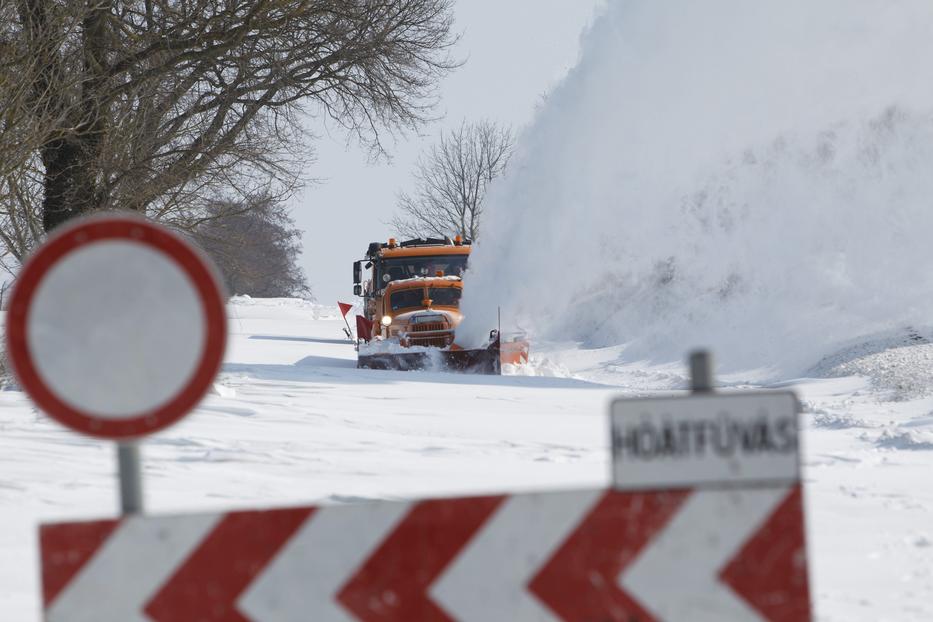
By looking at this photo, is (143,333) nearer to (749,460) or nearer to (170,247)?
(170,247)

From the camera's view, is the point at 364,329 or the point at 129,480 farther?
the point at 364,329

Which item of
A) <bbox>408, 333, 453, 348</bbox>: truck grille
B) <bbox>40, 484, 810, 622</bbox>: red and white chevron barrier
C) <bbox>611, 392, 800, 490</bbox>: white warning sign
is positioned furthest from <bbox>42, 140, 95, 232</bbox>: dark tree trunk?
<bbox>611, 392, 800, 490</bbox>: white warning sign

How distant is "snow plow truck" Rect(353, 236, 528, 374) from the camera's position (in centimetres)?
1797

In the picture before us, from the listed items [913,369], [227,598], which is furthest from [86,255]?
[913,369]

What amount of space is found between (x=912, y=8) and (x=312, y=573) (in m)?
19.1

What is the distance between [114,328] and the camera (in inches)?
92.5

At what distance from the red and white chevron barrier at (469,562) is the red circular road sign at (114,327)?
0.22 metres

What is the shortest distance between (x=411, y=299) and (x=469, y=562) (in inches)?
675

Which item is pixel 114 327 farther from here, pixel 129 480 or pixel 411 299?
pixel 411 299

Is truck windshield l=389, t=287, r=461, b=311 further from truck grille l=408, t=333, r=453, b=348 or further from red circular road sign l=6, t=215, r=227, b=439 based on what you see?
red circular road sign l=6, t=215, r=227, b=439

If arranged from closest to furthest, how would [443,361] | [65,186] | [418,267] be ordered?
1. [65,186]
2. [443,361]
3. [418,267]

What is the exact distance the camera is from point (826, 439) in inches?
379

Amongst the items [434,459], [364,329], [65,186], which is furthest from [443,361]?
[434,459]

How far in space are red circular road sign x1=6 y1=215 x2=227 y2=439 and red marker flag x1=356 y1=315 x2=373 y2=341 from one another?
1821cm
